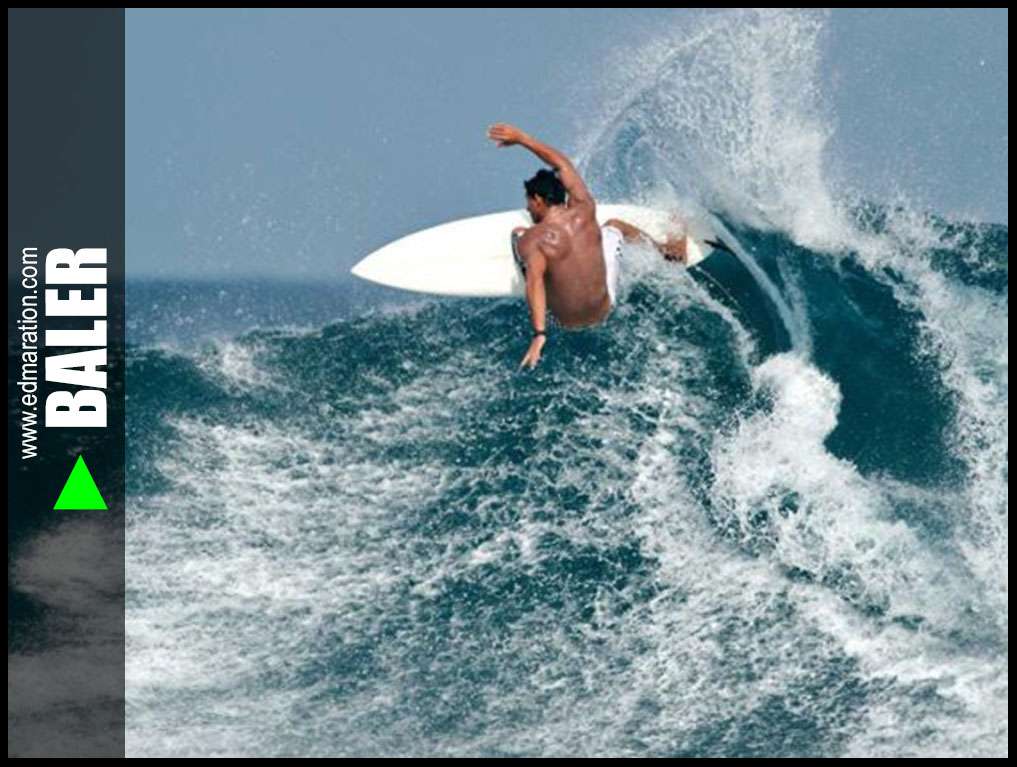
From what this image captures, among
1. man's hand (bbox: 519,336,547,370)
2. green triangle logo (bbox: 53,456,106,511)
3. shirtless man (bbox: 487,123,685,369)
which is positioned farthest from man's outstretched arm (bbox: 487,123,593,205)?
green triangle logo (bbox: 53,456,106,511)

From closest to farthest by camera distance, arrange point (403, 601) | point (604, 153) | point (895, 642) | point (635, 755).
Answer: point (635, 755) < point (895, 642) < point (403, 601) < point (604, 153)

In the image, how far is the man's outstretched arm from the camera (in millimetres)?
10570

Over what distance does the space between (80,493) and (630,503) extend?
6.50 meters

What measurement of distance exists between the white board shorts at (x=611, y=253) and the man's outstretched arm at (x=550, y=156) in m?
0.78

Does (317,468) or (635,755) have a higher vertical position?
(317,468)

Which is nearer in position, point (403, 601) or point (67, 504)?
point (403, 601)

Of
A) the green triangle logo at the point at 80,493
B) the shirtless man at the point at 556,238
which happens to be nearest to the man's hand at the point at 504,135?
the shirtless man at the point at 556,238

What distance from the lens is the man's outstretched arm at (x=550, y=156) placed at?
416 inches

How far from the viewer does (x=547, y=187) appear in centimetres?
1101

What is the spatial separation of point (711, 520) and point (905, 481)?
2155mm

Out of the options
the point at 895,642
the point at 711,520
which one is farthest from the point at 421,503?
the point at 895,642

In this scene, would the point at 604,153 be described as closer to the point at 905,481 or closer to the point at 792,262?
the point at 792,262

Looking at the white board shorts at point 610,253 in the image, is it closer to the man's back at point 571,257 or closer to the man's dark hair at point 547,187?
the man's back at point 571,257

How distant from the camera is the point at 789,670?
10430mm
